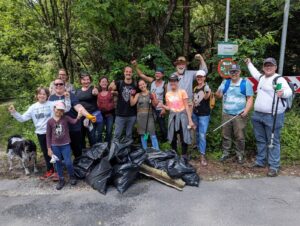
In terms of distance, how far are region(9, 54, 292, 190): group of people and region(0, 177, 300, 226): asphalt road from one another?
0.45 meters

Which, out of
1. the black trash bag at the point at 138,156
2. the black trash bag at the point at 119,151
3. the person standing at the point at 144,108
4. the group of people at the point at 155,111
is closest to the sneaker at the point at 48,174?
the group of people at the point at 155,111

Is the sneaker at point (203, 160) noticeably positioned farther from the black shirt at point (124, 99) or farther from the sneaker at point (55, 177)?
the sneaker at point (55, 177)

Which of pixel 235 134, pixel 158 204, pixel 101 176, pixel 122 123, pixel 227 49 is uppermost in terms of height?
pixel 227 49

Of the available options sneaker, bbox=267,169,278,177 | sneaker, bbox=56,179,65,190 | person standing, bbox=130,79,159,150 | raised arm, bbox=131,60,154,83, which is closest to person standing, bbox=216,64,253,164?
sneaker, bbox=267,169,278,177

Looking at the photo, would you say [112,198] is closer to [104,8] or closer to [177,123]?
[177,123]

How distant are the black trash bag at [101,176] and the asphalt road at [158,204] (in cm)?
11

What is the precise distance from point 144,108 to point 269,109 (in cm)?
219

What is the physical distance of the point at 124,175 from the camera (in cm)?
432

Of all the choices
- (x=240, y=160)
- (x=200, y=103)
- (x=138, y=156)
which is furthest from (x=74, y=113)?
(x=240, y=160)

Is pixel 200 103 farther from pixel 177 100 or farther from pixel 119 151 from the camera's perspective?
pixel 119 151

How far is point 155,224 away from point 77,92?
2.89m

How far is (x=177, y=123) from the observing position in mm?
4895

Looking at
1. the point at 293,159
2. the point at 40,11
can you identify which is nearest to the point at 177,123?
the point at 293,159

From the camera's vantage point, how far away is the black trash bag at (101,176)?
4.25m
